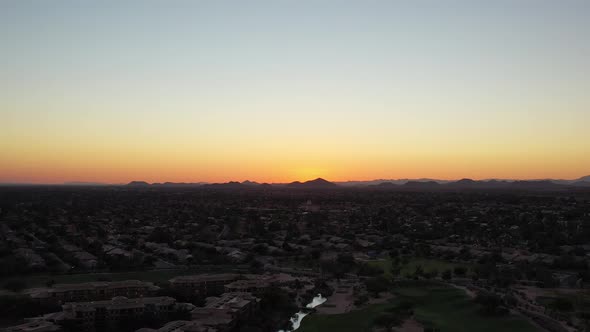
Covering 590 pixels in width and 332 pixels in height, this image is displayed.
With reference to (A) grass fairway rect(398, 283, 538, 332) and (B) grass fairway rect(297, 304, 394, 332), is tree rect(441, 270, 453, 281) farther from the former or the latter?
(B) grass fairway rect(297, 304, 394, 332)

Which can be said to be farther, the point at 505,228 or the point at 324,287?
the point at 505,228

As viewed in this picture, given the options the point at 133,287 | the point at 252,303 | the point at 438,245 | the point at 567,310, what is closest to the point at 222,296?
the point at 252,303

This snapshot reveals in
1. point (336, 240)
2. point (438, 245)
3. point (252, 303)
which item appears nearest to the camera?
point (252, 303)

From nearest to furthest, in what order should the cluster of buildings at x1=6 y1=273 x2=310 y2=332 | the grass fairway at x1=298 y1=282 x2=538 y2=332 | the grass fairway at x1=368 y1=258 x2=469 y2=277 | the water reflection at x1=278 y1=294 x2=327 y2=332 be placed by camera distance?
the cluster of buildings at x1=6 y1=273 x2=310 y2=332, the grass fairway at x1=298 y1=282 x2=538 y2=332, the water reflection at x1=278 y1=294 x2=327 y2=332, the grass fairway at x1=368 y1=258 x2=469 y2=277

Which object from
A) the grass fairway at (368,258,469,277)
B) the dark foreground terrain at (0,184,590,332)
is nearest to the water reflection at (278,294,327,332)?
the dark foreground terrain at (0,184,590,332)

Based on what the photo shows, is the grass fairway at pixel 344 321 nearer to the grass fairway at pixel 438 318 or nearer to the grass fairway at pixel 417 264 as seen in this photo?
the grass fairway at pixel 438 318

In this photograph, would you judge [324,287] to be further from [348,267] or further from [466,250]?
[466,250]

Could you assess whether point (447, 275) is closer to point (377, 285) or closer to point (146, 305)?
point (377, 285)

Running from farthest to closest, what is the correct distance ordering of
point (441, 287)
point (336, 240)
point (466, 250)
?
point (336, 240), point (466, 250), point (441, 287)
